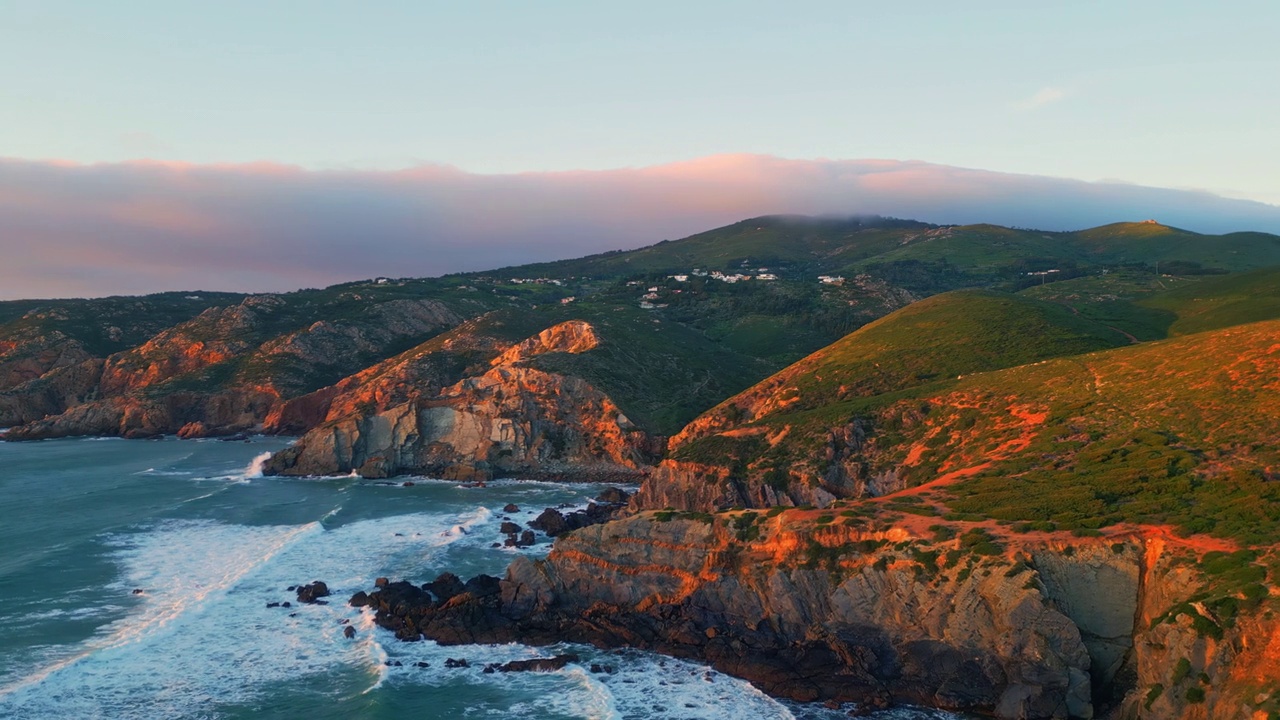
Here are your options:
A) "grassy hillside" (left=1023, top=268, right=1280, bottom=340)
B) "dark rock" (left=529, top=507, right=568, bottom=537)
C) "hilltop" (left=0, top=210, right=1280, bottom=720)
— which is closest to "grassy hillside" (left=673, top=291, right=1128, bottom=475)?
"hilltop" (left=0, top=210, right=1280, bottom=720)

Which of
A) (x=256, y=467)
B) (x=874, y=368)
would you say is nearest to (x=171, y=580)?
(x=256, y=467)

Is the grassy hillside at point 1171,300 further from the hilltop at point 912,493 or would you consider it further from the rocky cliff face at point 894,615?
the rocky cliff face at point 894,615

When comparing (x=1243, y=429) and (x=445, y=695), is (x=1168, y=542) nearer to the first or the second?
(x=1243, y=429)

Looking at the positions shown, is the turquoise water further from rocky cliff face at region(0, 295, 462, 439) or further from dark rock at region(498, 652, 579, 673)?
rocky cliff face at region(0, 295, 462, 439)

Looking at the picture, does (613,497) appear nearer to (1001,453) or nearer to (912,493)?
(912,493)

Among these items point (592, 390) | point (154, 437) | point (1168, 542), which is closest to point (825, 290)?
point (592, 390)
